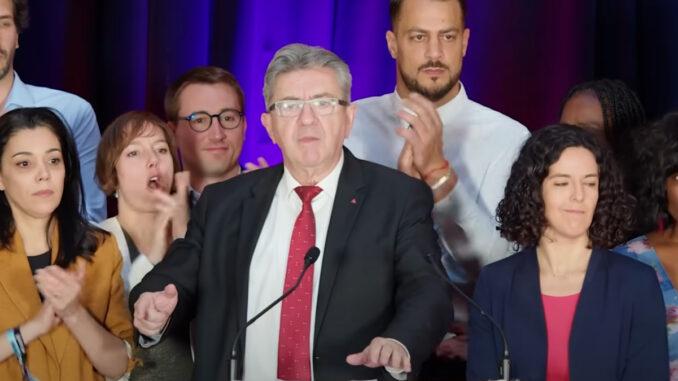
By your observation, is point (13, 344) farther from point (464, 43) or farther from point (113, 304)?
point (464, 43)

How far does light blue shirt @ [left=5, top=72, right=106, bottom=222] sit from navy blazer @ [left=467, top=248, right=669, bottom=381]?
1.64m

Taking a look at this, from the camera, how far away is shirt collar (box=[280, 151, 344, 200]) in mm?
3184

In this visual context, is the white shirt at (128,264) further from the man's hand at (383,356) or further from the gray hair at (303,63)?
the man's hand at (383,356)

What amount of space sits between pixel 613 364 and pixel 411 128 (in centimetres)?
127

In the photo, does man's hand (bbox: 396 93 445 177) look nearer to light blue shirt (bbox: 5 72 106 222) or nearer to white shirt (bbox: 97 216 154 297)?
white shirt (bbox: 97 216 154 297)

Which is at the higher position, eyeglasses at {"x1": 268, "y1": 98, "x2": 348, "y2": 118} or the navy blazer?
eyeglasses at {"x1": 268, "y1": 98, "x2": 348, "y2": 118}

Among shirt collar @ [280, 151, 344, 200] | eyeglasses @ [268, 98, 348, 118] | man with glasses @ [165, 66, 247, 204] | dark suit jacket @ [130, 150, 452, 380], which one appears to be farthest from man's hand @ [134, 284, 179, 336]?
man with glasses @ [165, 66, 247, 204]

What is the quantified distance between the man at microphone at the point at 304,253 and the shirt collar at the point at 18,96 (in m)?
1.14

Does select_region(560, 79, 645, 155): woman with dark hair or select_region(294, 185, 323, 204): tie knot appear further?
select_region(560, 79, 645, 155): woman with dark hair

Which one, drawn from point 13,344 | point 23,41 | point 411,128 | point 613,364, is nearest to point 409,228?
point 613,364

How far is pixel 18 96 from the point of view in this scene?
404 cm

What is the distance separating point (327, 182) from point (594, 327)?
81cm

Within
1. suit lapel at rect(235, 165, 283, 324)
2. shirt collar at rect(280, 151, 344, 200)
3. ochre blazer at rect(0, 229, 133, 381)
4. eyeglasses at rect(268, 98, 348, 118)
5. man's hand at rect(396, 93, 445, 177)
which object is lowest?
ochre blazer at rect(0, 229, 133, 381)

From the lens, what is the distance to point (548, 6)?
4504 mm
